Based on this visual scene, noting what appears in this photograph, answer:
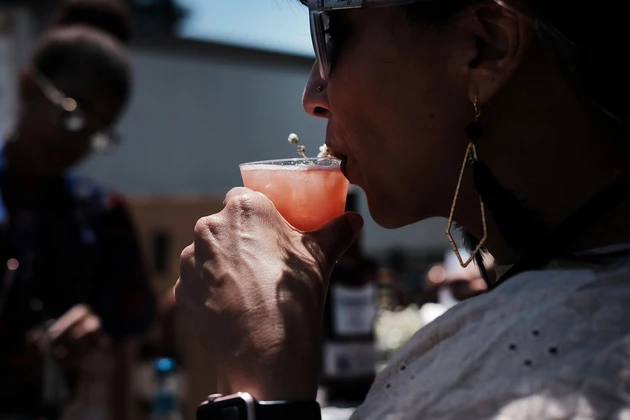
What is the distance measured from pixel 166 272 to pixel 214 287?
127 inches

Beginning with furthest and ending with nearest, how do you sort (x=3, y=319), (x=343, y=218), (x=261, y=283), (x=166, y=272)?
(x=166, y=272) → (x=3, y=319) → (x=343, y=218) → (x=261, y=283)

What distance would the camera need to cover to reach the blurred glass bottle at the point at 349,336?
2.84 meters

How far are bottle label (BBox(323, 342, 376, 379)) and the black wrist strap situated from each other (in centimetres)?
186

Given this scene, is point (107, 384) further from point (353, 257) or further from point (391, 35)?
point (391, 35)

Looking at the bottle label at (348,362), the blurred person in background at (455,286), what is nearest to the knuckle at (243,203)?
the bottle label at (348,362)

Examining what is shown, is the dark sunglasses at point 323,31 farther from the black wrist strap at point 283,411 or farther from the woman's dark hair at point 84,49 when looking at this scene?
the woman's dark hair at point 84,49

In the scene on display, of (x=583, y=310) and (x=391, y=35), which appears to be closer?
(x=583, y=310)

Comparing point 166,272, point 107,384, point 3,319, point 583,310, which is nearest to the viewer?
point 583,310

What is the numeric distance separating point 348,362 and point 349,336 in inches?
3.6

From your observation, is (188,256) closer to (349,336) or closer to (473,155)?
(473,155)

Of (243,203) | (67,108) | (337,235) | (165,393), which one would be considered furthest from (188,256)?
(165,393)

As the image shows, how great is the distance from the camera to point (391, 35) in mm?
1087

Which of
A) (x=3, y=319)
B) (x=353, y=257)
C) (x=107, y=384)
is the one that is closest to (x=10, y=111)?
(x=107, y=384)

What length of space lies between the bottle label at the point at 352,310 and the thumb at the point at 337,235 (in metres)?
1.67
